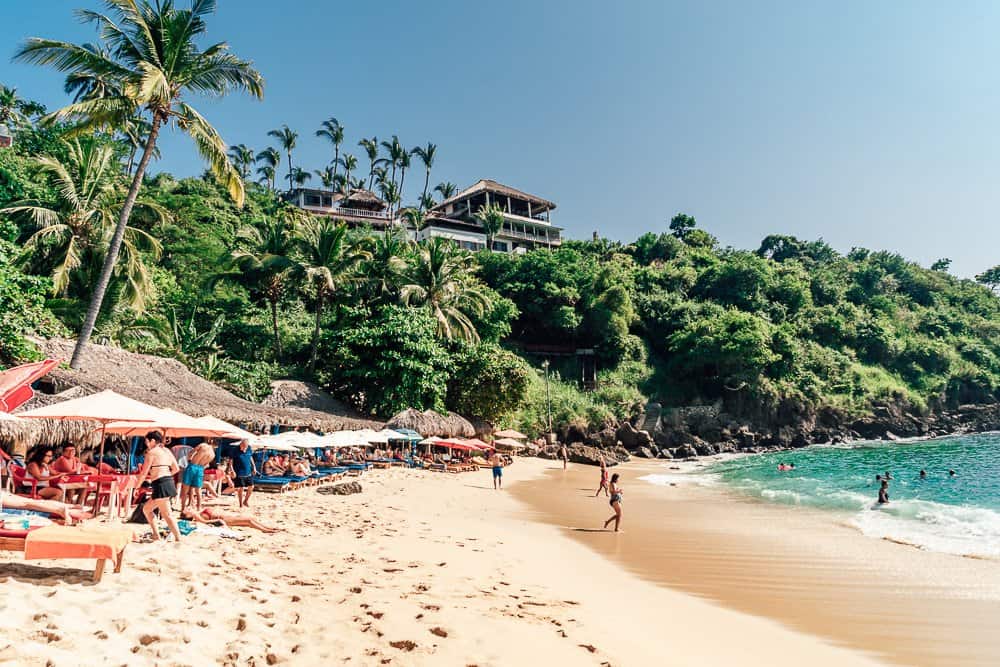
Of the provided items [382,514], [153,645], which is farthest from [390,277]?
[153,645]

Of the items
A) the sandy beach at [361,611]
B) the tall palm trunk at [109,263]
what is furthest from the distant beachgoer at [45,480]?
the tall palm trunk at [109,263]

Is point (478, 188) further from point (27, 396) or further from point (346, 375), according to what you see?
point (27, 396)

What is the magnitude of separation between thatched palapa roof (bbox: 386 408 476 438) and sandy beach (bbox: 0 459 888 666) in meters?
14.2

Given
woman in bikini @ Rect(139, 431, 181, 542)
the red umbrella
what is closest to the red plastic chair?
the red umbrella

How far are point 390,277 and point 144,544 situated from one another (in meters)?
26.6

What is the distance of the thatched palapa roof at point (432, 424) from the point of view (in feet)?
76.9

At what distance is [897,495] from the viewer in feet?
60.9

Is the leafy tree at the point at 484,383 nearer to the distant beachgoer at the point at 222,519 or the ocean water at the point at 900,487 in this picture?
the ocean water at the point at 900,487

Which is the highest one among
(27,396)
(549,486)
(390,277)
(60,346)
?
(390,277)

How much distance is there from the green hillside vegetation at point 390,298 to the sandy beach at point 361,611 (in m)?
10.1

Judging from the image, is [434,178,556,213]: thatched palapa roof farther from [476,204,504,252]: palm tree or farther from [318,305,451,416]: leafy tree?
[318,305,451,416]: leafy tree

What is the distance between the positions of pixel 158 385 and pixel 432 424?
37.9 ft

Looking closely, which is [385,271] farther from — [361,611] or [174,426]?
[361,611]

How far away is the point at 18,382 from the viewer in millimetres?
7996
